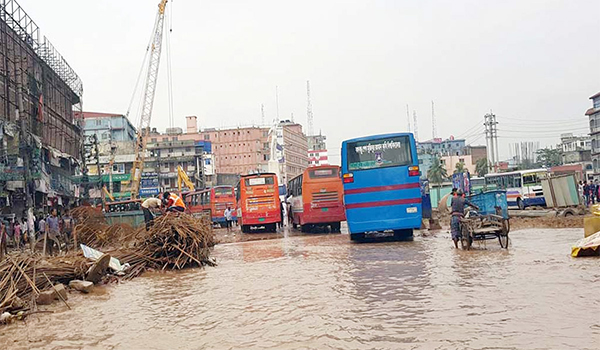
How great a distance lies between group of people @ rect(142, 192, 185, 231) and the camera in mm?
15255

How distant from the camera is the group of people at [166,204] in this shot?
1525 cm

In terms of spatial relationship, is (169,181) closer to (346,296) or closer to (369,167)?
(369,167)

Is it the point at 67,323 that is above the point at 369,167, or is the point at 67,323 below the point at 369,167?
below

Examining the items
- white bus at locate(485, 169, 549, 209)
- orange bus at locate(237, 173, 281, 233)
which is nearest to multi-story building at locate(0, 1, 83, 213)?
orange bus at locate(237, 173, 281, 233)

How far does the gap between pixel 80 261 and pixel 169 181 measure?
7755 centimetres

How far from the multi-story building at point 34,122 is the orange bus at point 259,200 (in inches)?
403

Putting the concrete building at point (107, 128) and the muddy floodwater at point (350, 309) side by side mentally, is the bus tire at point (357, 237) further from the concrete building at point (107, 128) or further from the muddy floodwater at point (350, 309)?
the concrete building at point (107, 128)

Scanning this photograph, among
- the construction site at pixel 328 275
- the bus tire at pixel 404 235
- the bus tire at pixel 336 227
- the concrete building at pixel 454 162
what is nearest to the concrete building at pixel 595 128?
the construction site at pixel 328 275

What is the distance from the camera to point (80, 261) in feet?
37.8

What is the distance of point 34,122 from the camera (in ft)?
134

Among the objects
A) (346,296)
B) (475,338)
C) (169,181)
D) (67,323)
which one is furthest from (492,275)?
(169,181)

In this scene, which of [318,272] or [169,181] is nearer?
[318,272]

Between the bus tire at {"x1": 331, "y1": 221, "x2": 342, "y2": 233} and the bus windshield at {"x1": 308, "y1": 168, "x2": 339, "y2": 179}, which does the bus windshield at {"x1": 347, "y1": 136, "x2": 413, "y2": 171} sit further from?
the bus tire at {"x1": 331, "y1": 221, "x2": 342, "y2": 233}

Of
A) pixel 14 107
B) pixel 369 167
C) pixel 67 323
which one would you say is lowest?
pixel 67 323
